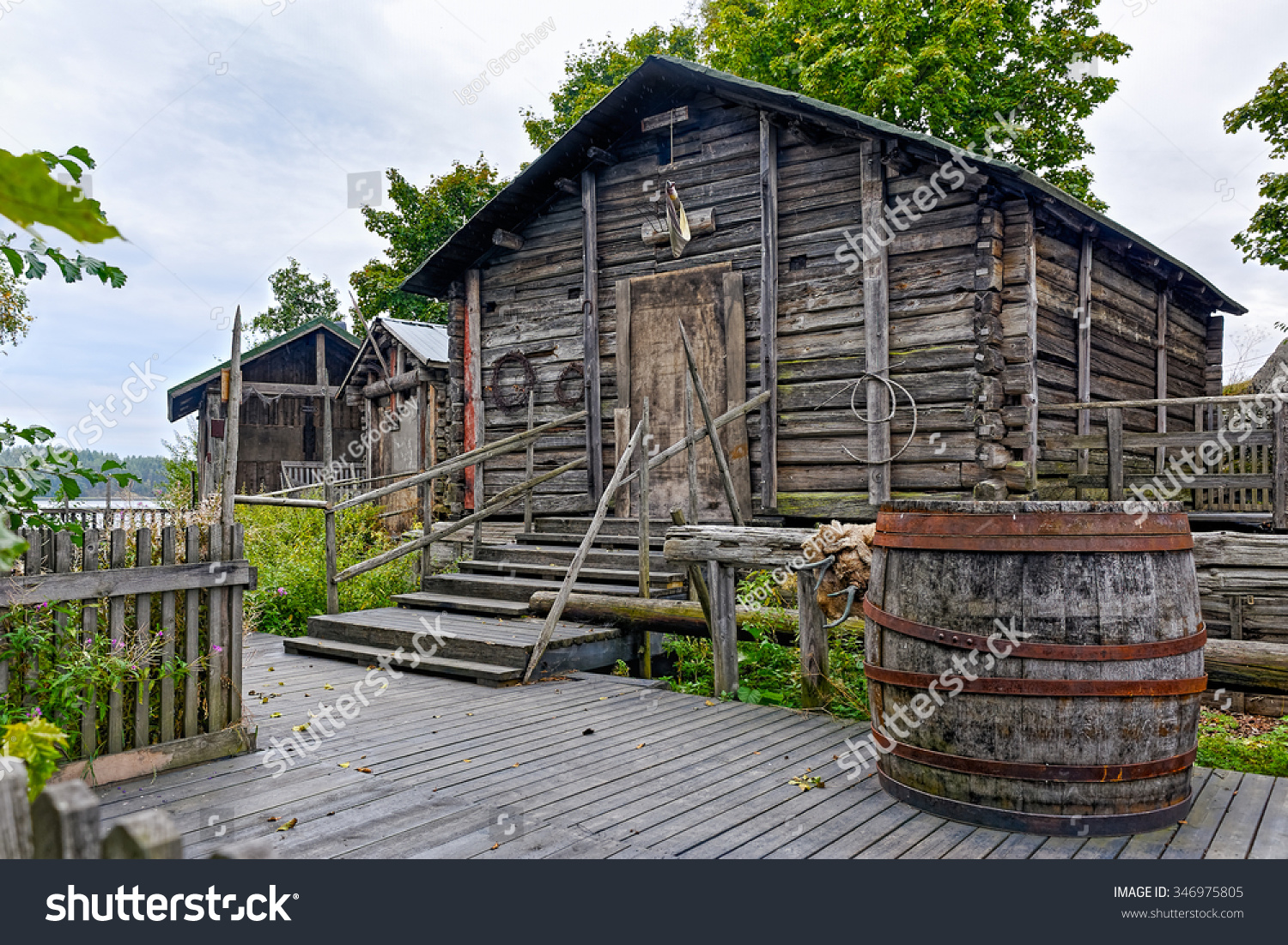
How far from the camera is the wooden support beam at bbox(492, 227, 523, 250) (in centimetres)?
977

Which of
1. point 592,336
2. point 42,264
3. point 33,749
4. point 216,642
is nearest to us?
point 33,749

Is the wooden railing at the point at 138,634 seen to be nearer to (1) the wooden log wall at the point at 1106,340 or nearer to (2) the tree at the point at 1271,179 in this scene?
(1) the wooden log wall at the point at 1106,340

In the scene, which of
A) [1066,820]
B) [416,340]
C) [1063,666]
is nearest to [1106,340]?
[1063,666]

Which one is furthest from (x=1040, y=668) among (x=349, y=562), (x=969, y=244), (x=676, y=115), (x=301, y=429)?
(x=301, y=429)

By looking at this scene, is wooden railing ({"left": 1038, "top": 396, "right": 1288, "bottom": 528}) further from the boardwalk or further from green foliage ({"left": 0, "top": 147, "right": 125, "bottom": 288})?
green foliage ({"left": 0, "top": 147, "right": 125, "bottom": 288})

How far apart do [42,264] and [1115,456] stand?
25.6 feet

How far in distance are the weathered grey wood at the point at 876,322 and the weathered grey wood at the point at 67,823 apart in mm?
6950

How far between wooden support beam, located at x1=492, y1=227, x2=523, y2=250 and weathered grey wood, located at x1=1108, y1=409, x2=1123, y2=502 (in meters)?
6.30


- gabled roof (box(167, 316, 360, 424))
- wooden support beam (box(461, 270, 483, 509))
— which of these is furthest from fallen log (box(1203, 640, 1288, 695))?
gabled roof (box(167, 316, 360, 424))

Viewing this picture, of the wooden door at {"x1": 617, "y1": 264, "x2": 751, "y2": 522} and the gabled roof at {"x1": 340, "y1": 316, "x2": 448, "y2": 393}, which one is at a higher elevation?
the gabled roof at {"x1": 340, "y1": 316, "x2": 448, "y2": 393}

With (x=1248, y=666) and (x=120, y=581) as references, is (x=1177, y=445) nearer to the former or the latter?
(x=1248, y=666)

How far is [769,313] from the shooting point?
26.7 ft

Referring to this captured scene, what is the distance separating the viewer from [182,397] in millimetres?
21625

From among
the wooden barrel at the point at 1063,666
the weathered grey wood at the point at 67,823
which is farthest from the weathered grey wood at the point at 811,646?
the weathered grey wood at the point at 67,823
